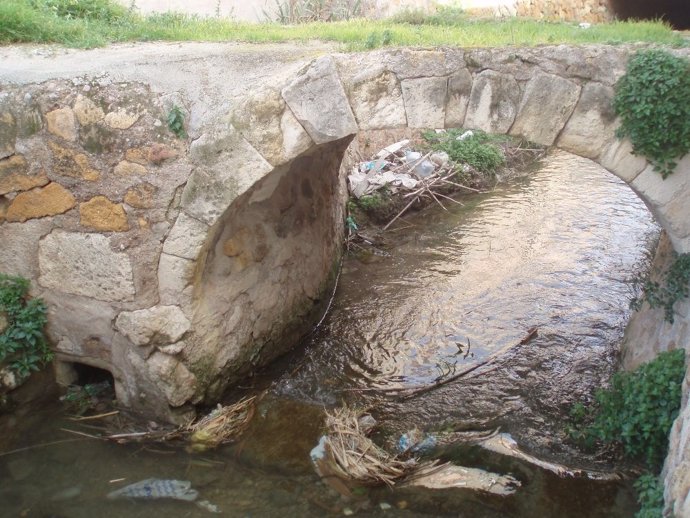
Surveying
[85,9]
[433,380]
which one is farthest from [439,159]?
[85,9]

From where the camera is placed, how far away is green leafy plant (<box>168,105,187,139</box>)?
3.60 meters

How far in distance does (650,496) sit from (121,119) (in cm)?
336

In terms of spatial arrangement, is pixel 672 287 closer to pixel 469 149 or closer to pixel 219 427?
pixel 219 427

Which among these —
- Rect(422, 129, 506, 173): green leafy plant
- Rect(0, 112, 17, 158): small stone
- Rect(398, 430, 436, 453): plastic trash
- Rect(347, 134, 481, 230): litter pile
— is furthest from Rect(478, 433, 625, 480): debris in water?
Rect(422, 129, 506, 173): green leafy plant

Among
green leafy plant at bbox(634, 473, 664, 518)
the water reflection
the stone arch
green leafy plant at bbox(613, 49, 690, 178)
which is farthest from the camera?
the water reflection

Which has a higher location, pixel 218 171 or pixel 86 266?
Answer: pixel 218 171

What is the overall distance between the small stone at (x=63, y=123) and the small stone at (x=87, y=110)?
0.16 ft

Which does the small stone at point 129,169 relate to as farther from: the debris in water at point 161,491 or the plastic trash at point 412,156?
the plastic trash at point 412,156

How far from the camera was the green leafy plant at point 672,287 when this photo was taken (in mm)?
3309

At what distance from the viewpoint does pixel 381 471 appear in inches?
140

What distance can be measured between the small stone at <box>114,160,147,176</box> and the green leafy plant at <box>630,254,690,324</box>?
2.98m

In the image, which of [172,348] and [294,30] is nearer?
[172,348]

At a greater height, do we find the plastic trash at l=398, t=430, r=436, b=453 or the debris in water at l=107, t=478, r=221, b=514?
the plastic trash at l=398, t=430, r=436, b=453

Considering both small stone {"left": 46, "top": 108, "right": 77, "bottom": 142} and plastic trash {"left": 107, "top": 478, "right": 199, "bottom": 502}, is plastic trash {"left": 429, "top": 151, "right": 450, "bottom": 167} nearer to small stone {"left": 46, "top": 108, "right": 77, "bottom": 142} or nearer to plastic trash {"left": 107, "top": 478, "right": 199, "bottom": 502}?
small stone {"left": 46, "top": 108, "right": 77, "bottom": 142}
